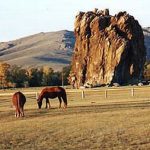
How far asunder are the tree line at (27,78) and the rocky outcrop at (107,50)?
46.1 feet

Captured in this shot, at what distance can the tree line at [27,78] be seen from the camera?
486 ft

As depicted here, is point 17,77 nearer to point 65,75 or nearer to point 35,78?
point 35,78

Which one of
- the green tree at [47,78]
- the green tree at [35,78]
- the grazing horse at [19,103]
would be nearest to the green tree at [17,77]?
the green tree at [35,78]

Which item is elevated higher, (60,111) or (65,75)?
(65,75)

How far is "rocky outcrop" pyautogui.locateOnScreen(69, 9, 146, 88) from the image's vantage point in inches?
5187

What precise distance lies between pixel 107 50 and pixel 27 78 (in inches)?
1241

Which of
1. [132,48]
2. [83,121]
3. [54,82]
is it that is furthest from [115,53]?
[83,121]

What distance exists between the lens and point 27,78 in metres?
155

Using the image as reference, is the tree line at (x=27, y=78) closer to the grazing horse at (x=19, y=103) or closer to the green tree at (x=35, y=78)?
the green tree at (x=35, y=78)

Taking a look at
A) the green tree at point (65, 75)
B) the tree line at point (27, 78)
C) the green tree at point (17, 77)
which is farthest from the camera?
the green tree at point (65, 75)

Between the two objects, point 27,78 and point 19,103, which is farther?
point 27,78

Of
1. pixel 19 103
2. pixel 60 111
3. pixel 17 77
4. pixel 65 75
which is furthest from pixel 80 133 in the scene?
pixel 65 75

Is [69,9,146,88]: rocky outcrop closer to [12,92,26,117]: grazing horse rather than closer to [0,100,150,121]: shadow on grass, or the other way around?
[0,100,150,121]: shadow on grass

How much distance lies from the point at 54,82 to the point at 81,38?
22.6m
